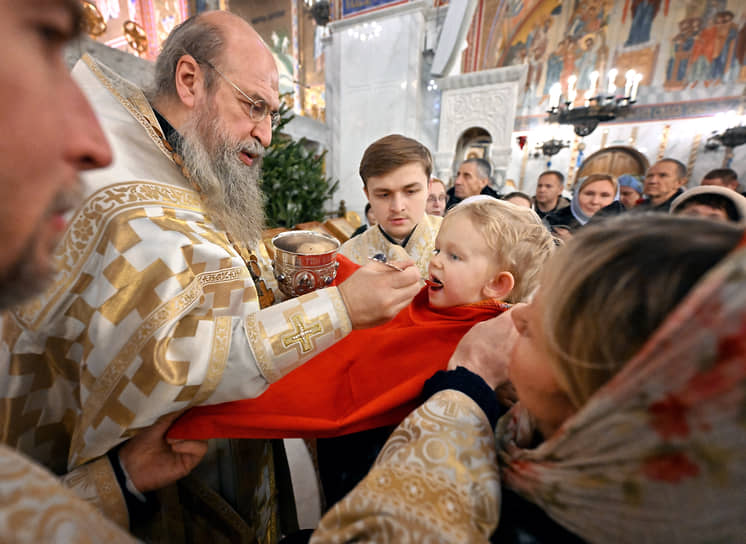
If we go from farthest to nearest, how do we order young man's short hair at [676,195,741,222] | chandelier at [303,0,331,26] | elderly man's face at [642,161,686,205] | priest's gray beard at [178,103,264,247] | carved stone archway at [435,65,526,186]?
carved stone archway at [435,65,526,186] → chandelier at [303,0,331,26] → elderly man's face at [642,161,686,205] → young man's short hair at [676,195,741,222] → priest's gray beard at [178,103,264,247]

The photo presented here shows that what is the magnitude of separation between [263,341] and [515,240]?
108 centimetres

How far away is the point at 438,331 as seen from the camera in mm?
1262

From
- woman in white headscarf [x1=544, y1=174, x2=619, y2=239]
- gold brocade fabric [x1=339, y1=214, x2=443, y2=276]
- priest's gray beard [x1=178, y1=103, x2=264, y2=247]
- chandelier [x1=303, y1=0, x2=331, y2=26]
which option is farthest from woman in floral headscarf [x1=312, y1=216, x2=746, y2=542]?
chandelier [x1=303, y1=0, x2=331, y2=26]

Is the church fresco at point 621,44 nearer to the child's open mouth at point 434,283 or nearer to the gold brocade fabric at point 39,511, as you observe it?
the child's open mouth at point 434,283

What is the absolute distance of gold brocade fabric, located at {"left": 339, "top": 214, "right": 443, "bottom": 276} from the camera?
2.51 m

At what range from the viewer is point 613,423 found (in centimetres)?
44

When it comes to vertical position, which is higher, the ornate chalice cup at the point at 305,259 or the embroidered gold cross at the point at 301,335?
the ornate chalice cup at the point at 305,259

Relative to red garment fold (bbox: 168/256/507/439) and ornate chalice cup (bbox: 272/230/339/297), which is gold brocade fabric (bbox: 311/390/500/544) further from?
A: ornate chalice cup (bbox: 272/230/339/297)

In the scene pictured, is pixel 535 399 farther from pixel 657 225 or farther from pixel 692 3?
pixel 692 3

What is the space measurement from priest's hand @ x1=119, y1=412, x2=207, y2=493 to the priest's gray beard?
2.52 ft

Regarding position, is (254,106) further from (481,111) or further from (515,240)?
(481,111)

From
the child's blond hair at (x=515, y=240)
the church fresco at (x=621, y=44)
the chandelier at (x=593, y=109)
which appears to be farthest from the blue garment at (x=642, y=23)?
the child's blond hair at (x=515, y=240)

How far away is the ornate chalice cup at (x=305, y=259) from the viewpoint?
1204 mm

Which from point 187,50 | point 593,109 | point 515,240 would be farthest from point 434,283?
point 593,109
